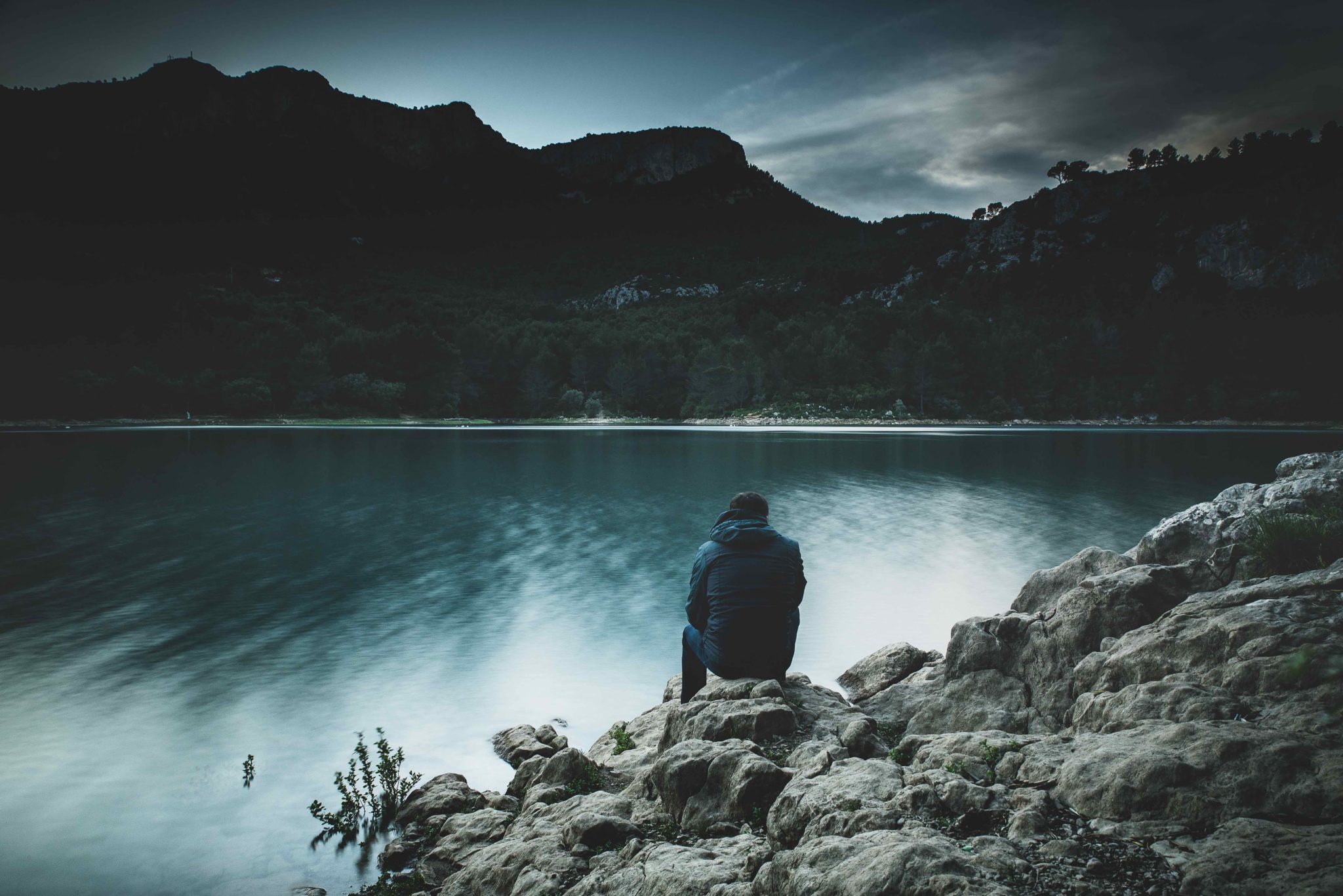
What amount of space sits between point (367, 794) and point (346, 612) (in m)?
7.82

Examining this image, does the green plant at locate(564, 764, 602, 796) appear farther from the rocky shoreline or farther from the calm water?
the calm water

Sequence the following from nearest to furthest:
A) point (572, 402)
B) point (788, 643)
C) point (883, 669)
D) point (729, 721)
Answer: point (729, 721) → point (788, 643) → point (883, 669) → point (572, 402)

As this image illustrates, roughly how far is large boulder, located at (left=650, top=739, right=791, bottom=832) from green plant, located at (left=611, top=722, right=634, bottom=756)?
1.86m

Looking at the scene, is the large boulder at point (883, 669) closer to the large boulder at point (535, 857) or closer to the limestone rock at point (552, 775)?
the limestone rock at point (552, 775)

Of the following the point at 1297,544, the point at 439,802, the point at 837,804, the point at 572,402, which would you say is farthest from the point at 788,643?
the point at 572,402

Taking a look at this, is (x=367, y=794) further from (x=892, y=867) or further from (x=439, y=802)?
(x=892, y=867)

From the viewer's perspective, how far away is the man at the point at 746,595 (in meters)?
6.78

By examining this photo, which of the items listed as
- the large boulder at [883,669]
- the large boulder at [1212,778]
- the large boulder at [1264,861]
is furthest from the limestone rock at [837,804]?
the large boulder at [883,669]

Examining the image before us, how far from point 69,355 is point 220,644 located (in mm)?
124752

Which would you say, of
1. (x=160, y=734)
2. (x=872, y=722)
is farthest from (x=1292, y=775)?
(x=160, y=734)

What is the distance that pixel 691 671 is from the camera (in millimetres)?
7586

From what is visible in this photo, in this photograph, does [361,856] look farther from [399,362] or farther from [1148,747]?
[399,362]

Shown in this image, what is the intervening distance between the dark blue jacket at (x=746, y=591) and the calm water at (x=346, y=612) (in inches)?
108

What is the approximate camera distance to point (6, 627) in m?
12.2
